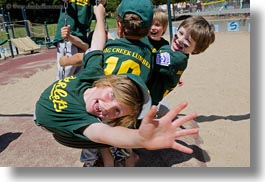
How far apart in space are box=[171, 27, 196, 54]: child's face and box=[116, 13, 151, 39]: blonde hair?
370mm

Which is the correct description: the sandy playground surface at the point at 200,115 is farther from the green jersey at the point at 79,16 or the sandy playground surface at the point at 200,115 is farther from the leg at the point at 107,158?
the green jersey at the point at 79,16

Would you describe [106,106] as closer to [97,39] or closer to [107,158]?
[97,39]

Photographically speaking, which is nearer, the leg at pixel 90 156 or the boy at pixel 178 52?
the boy at pixel 178 52

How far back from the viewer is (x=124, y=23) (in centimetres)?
190

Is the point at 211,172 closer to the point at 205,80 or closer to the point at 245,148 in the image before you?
the point at 245,148

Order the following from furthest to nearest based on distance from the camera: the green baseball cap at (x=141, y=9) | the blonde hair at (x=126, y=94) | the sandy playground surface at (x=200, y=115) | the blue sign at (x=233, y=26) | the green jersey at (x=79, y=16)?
the blue sign at (x=233, y=26) → the sandy playground surface at (x=200, y=115) → the green jersey at (x=79, y=16) → the green baseball cap at (x=141, y=9) → the blonde hair at (x=126, y=94)

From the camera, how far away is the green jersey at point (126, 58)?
192 cm

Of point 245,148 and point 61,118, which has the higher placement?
point 61,118

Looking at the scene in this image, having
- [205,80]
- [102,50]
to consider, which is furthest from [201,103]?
[102,50]

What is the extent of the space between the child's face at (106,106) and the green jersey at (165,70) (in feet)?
2.09

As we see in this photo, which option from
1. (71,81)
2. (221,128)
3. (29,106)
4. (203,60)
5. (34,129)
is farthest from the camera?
(203,60)

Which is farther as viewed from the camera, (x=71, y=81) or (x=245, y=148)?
(x=245, y=148)

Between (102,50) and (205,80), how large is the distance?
3600 mm

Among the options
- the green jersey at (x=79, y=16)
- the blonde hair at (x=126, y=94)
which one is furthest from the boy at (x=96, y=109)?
the green jersey at (x=79, y=16)
